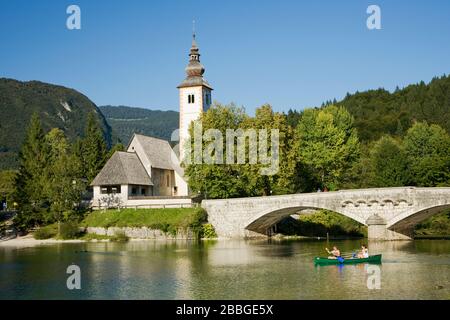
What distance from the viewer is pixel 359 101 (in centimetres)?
13300

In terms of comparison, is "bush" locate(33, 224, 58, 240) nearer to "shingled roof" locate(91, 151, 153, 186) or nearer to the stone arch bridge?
"shingled roof" locate(91, 151, 153, 186)

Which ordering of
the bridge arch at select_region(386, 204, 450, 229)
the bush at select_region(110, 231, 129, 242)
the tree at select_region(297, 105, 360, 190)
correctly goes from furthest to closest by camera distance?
the tree at select_region(297, 105, 360, 190) < the bush at select_region(110, 231, 129, 242) < the bridge arch at select_region(386, 204, 450, 229)

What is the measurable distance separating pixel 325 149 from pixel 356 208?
20.7 meters

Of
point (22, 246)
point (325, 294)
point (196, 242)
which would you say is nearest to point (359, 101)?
point (196, 242)

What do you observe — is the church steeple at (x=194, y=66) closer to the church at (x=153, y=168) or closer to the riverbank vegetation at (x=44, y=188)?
the church at (x=153, y=168)

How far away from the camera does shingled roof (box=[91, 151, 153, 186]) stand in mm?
67625

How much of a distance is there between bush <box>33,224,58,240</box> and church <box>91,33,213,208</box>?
585 centimetres

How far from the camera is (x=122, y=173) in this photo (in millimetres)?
68062

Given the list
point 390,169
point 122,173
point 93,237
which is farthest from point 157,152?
point 390,169

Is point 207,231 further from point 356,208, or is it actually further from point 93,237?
point 356,208

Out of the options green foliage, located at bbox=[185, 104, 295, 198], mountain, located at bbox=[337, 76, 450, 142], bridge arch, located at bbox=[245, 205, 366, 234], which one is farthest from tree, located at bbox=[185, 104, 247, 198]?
mountain, located at bbox=[337, 76, 450, 142]

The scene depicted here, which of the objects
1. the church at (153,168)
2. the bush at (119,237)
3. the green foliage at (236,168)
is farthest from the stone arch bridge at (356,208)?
the bush at (119,237)
